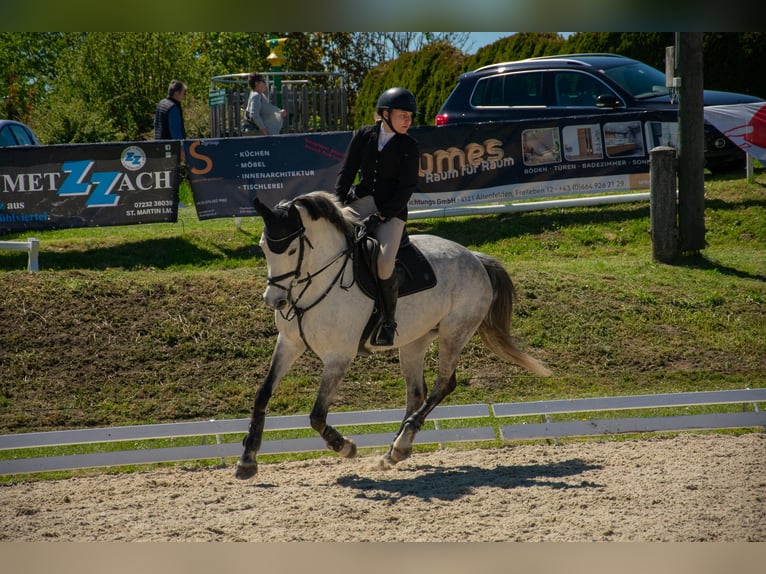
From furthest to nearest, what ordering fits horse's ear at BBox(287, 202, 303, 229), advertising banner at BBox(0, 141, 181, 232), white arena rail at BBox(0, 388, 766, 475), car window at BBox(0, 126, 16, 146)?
car window at BBox(0, 126, 16, 146) → advertising banner at BBox(0, 141, 181, 232) → white arena rail at BBox(0, 388, 766, 475) → horse's ear at BBox(287, 202, 303, 229)

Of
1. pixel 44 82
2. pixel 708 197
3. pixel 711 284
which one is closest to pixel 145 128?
pixel 44 82

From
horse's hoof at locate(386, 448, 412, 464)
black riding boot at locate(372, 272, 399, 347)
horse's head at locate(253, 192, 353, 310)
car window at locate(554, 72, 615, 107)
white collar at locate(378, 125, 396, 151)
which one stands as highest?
car window at locate(554, 72, 615, 107)

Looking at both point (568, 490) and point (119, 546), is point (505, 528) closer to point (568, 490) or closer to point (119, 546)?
point (568, 490)

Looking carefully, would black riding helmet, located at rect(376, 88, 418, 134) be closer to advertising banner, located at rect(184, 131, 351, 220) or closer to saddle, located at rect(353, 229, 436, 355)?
saddle, located at rect(353, 229, 436, 355)

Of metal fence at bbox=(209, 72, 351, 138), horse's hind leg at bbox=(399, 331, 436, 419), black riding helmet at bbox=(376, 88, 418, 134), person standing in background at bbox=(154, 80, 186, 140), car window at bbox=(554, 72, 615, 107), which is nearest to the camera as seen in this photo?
black riding helmet at bbox=(376, 88, 418, 134)

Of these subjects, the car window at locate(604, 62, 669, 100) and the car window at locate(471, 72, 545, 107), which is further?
the car window at locate(471, 72, 545, 107)

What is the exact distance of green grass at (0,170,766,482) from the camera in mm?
9398

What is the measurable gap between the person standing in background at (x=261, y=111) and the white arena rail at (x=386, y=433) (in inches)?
357

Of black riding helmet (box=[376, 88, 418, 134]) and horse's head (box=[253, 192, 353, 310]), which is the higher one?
black riding helmet (box=[376, 88, 418, 134])

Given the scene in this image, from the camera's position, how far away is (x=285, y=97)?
23.0 meters

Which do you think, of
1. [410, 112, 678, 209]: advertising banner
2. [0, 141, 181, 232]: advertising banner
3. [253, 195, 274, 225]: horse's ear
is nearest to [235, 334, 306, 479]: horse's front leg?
[253, 195, 274, 225]: horse's ear

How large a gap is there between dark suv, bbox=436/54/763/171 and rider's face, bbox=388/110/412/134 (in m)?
9.69
